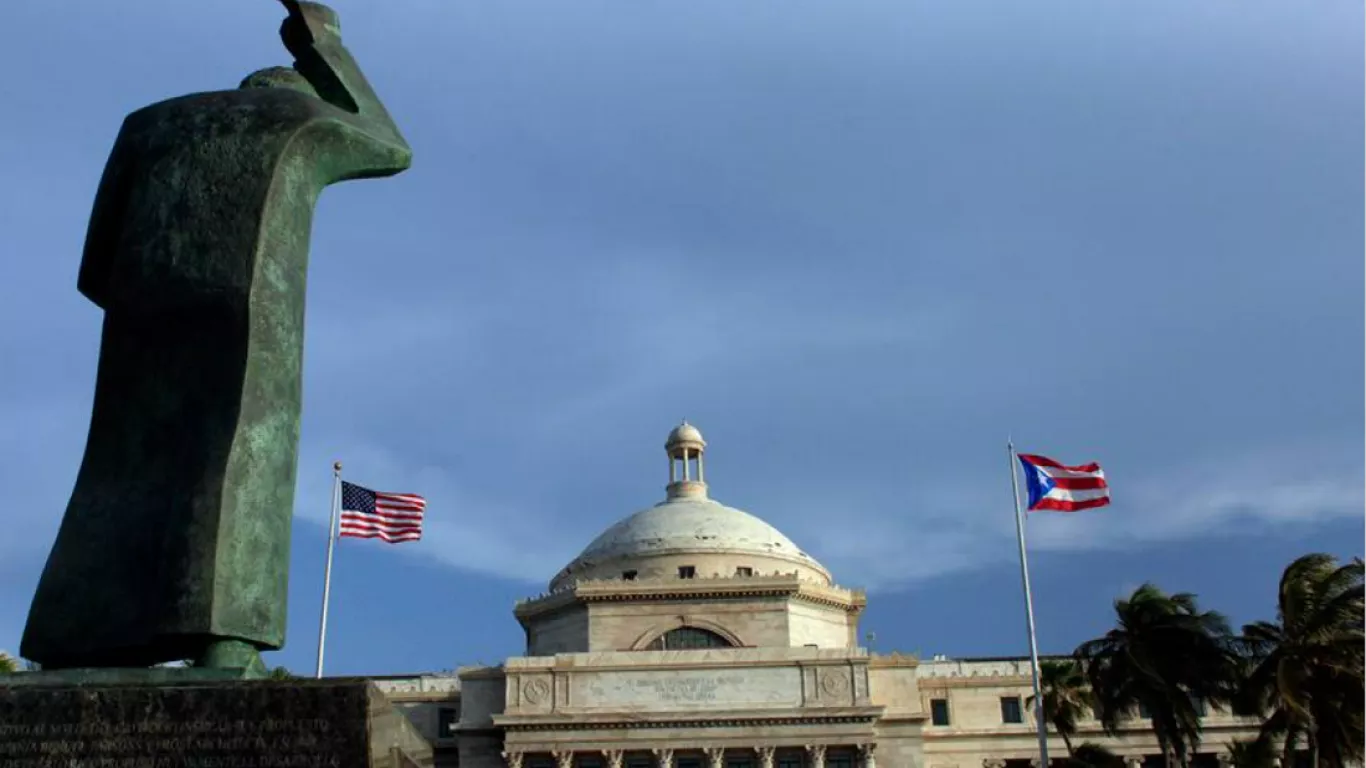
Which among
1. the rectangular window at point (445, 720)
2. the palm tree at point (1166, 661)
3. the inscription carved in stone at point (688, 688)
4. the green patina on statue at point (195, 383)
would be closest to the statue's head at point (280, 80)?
the green patina on statue at point (195, 383)

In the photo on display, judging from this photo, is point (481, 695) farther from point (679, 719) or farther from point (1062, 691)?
point (1062, 691)

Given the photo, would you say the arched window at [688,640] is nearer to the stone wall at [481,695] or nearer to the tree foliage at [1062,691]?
the stone wall at [481,695]

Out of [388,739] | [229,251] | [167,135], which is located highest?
[167,135]

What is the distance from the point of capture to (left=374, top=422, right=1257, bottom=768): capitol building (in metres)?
56.0

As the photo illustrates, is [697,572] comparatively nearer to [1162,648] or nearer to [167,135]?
[1162,648]

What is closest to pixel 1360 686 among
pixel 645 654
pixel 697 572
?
pixel 645 654

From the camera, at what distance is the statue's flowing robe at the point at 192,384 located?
25.9ft

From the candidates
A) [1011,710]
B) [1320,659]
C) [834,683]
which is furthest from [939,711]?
[1320,659]

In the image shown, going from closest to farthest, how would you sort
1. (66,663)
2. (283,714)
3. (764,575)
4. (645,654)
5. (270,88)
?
1. (283,714)
2. (66,663)
3. (270,88)
4. (645,654)
5. (764,575)

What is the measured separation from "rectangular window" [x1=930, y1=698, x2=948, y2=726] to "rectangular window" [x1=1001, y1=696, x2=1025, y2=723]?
104 inches

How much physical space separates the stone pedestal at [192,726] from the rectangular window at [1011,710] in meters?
59.6

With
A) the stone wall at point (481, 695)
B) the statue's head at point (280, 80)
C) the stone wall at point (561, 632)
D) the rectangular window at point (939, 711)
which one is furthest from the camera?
the rectangular window at point (939, 711)

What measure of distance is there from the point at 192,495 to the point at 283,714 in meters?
1.60

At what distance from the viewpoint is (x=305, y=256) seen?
356 inches
